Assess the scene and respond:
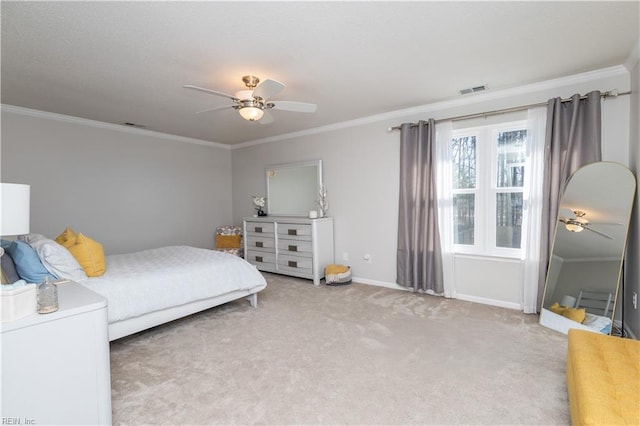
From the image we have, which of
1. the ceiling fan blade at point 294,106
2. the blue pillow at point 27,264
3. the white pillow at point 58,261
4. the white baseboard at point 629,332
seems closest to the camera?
the blue pillow at point 27,264

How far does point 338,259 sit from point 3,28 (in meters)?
4.13

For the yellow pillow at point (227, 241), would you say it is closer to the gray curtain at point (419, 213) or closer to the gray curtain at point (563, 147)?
the gray curtain at point (419, 213)

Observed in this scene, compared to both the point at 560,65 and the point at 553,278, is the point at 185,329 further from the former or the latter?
the point at 560,65

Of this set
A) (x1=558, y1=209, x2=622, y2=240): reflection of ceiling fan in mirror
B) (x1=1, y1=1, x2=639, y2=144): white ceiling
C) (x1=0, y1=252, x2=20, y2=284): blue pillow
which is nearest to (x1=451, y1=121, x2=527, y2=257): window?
(x1=558, y1=209, x2=622, y2=240): reflection of ceiling fan in mirror

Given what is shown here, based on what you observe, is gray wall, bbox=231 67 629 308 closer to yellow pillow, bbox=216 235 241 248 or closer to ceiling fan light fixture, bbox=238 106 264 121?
yellow pillow, bbox=216 235 241 248

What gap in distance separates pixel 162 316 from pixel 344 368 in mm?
1663

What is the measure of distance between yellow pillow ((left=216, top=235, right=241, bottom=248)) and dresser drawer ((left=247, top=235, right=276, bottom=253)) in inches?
14.4

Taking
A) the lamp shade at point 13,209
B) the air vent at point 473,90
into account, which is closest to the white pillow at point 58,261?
the lamp shade at point 13,209

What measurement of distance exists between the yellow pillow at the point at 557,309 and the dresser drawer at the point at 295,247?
2.83 m

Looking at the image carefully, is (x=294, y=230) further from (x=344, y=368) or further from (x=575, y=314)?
(x=575, y=314)

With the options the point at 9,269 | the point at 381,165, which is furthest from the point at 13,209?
the point at 381,165

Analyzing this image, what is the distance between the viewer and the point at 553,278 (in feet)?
10.1

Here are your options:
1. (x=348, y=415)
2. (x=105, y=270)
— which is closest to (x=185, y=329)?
(x=105, y=270)

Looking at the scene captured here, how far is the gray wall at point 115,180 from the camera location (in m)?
3.90
